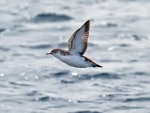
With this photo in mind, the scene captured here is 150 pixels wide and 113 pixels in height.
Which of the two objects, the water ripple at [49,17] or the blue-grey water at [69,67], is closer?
the blue-grey water at [69,67]

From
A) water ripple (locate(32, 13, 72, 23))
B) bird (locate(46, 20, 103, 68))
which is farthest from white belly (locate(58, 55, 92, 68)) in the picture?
water ripple (locate(32, 13, 72, 23))

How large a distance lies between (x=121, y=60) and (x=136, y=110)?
14.4 ft

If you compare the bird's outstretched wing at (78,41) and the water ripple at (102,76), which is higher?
the bird's outstretched wing at (78,41)

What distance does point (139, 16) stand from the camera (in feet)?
112

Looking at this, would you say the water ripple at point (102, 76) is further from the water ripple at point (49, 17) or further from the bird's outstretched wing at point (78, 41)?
the bird's outstretched wing at point (78, 41)

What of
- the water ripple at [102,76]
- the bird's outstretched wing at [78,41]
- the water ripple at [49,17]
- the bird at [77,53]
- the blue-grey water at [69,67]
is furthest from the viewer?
the water ripple at [49,17]

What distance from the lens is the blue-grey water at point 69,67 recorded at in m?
24.0

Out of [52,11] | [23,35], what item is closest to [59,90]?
[23,35]

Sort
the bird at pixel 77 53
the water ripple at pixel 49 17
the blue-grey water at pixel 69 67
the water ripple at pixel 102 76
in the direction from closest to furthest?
the bird at pixel 77 53 < the blue-grey water at pixel 69 67 < the water ripple at pixel 102 76 < the water ripple at pixel 49 17

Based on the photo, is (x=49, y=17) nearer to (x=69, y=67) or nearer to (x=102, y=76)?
(x=69, y=67)

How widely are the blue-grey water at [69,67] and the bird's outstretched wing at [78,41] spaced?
5882 mm

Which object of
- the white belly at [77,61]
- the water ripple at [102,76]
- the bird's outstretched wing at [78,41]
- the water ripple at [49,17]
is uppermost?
the bird's outstretched wing at [78,41]

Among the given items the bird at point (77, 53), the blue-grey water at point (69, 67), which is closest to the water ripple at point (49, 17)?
the blue-grey water at point (69, 67)

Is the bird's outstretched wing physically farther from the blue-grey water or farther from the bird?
the blue-grey water
